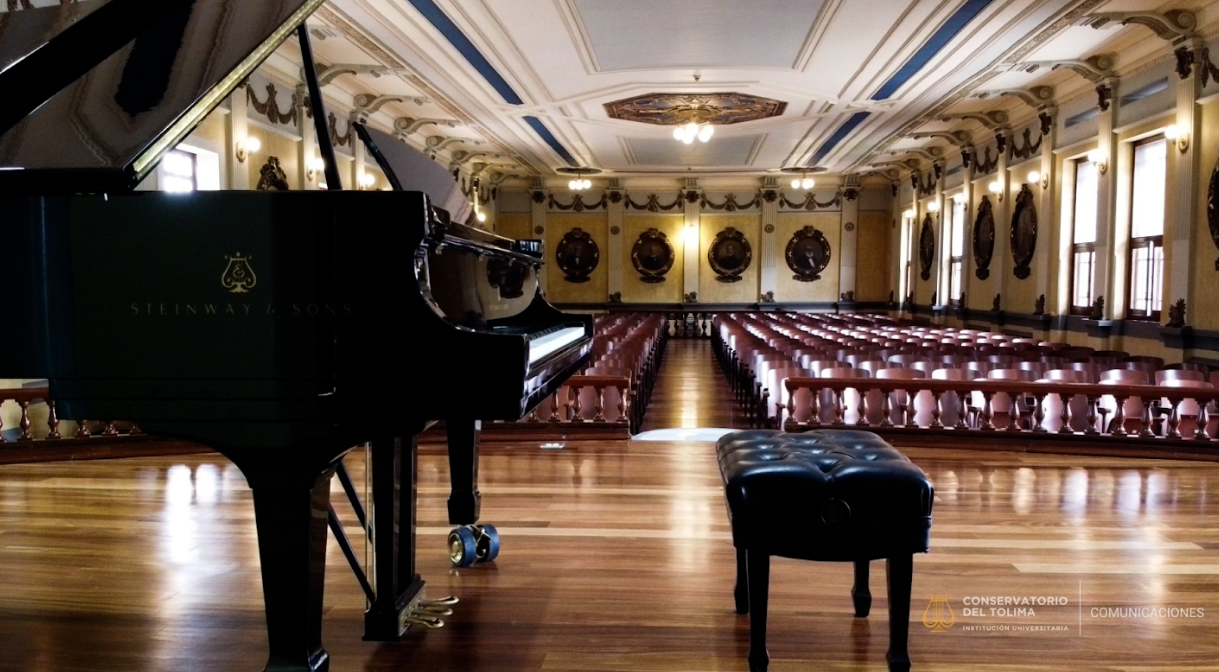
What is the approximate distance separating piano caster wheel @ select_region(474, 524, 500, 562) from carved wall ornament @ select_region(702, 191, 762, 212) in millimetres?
19119

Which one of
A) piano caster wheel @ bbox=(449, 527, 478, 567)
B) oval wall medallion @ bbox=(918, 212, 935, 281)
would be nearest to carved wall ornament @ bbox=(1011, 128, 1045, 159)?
oval wall medallion @ bbox=(918, 212, 935, 281)

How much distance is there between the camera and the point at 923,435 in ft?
19.0

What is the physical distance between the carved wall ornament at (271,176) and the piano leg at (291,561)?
337 inches

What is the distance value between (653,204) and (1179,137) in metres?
14.0

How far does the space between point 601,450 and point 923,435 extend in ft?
7.40

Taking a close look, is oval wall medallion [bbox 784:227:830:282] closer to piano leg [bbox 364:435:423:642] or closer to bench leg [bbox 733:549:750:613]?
bench leg [bbox 733:549:750:613]

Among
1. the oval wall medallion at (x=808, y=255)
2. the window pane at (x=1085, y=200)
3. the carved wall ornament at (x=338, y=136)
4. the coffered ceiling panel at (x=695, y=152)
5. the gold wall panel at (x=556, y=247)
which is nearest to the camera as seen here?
the window pane at (x=1085, y=200)

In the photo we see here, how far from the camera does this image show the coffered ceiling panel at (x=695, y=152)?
1602cm

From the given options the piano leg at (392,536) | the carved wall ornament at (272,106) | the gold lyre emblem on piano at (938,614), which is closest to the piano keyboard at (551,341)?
the piano leg at (392,536)

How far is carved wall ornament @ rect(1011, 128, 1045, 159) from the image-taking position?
41.2 feet

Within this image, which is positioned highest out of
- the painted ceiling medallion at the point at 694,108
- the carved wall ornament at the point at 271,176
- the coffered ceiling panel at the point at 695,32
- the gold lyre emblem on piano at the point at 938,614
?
the painted ceiling medallion at the point at 694,108

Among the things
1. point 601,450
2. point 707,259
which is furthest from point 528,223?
point 601,450

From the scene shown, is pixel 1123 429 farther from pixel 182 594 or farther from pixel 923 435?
pixel 182 594

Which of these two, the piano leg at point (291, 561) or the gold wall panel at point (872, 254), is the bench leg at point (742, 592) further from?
the gold wall panel at point (872, 254)
